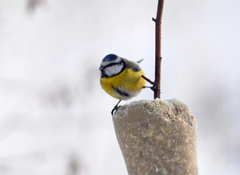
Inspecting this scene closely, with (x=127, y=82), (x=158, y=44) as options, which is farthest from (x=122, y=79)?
(x=158, y=44)

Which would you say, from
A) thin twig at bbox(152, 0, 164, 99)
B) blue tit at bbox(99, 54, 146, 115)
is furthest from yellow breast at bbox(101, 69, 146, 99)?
thin twig at bbox(152, 0, 164, 99)

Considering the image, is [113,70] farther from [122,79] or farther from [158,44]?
[158,44]

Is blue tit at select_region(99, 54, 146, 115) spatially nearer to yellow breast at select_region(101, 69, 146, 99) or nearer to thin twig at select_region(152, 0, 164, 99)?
yellow breast at select_region(101, 69, 146, 99)

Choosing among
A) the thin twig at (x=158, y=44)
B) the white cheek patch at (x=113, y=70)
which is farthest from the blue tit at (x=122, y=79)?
the thin twig at (x=158, y=44)

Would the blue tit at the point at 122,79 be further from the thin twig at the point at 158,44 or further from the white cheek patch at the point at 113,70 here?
the thin twig at the point at 158,44

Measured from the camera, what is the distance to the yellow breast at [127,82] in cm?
107

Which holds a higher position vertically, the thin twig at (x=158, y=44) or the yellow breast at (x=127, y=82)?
the thin twig at (x=158, y=44)

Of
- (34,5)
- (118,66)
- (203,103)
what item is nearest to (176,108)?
(118,66)

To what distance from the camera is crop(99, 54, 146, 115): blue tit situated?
1.07m

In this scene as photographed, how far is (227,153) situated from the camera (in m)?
1.78

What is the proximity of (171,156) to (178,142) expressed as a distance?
0.04 meters

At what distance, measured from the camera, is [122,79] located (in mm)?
1091

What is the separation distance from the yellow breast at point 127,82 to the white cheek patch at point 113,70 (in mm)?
17

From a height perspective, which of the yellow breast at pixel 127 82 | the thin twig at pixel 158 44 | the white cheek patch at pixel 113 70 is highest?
the thin twig at pixel 158 44
